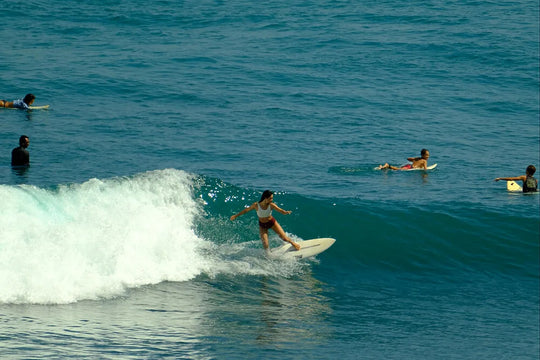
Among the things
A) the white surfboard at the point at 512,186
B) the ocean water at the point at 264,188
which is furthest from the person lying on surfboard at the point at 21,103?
the white surfboard at the point at 512,186

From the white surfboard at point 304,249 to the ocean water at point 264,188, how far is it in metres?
0.21

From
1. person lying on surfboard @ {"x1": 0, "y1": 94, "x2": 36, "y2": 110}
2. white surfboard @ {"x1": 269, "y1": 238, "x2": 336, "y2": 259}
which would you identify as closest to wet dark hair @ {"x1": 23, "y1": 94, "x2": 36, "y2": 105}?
person lying on surfboard @ {"x1": 0, "y1": 94, "x2": 36, "y2": 110}

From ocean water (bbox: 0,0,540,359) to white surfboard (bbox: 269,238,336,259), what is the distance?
210 millimetres

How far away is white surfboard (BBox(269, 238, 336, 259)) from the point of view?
17062 millimetres

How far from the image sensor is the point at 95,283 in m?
14.8

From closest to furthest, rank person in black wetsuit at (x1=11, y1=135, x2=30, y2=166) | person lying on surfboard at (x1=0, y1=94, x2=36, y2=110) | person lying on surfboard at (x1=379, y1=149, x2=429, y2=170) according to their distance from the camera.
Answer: person in black wetsuit at (x1=11, y1=135, x2=30, y2=166) < person lying on surfboard at (x1=379, y1=149, x2=429, y2=170) < person lying on surfboard at (x1=0, y1=94, x2=36, y2=110)

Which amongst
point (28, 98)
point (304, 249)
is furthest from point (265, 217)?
point (28, 98)

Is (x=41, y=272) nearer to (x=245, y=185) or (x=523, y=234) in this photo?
(x=245, y=185)

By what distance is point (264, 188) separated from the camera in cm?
2184

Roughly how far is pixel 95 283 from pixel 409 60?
1235 inches

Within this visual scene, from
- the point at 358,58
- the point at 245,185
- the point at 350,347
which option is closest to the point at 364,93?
the point at 358,58

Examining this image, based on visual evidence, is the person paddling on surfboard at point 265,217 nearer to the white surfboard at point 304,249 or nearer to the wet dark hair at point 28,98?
the white surfboard at point 304,249

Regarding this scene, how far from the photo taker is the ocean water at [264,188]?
13.2 metres

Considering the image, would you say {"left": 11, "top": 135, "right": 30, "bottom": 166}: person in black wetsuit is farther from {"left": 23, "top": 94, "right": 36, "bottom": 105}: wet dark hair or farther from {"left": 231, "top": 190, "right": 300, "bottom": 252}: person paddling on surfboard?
{"left": 23, "top": 94, "right": 36, "bottom": 105}: wet dark hair
